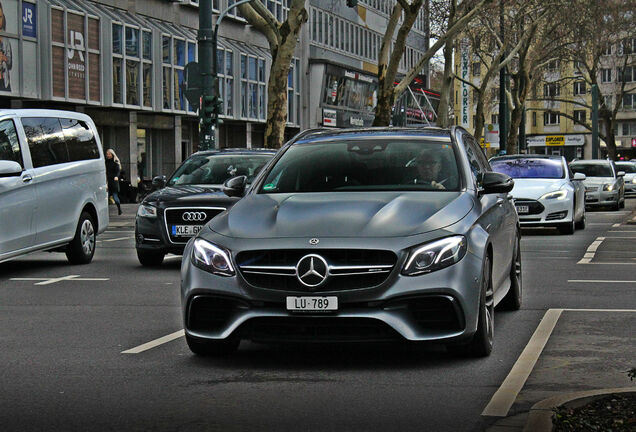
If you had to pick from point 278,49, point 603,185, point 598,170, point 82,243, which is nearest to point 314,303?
point 82,243

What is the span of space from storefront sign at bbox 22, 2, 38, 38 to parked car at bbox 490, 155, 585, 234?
18980mm

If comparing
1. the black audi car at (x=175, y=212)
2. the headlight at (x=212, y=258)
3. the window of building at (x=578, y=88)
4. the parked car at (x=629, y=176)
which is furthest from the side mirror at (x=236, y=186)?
the window of building at (x=578, y=88)

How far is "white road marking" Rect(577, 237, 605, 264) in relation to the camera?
17109mm

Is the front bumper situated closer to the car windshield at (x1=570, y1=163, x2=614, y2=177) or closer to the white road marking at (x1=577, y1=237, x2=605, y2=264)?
the white road marking at (x1=577, y1=237, x2=605, y2=264)

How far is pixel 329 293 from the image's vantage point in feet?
24.9

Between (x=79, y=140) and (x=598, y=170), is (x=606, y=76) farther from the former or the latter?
(x=79, y=140)

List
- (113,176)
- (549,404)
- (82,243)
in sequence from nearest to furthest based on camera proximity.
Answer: (549,404)
(82,243)
(113,176)

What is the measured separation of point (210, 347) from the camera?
27.4 feet

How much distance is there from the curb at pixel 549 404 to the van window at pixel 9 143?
32.1 ft

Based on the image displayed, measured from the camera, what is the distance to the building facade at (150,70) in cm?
3984

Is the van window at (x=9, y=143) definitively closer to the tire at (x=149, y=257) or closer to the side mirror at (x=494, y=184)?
the tire at (x=149, y=257)

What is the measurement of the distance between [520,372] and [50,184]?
919 centimetres

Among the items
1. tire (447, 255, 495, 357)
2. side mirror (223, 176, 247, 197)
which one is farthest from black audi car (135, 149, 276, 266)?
tire (447, 255, 495, 357)

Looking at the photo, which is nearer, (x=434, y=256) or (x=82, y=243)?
(x=434, y=256)
